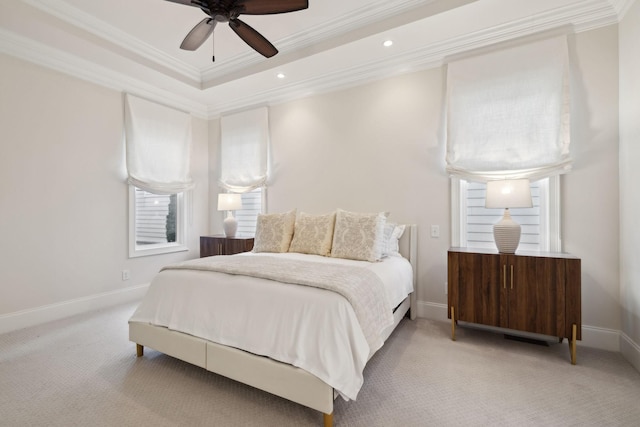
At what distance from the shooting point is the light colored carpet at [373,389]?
167 cm

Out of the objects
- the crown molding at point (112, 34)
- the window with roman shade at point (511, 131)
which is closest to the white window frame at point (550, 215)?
the window with roman shade at point (511, 131)

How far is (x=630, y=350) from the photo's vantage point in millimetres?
2268

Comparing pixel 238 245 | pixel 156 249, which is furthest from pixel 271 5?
pixel 156 249

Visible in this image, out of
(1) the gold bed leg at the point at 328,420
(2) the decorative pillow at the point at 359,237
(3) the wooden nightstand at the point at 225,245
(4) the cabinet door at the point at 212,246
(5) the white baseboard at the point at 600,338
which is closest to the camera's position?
(1) the gold bed leg at the point at 328,420

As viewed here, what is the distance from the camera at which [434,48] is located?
3.12m

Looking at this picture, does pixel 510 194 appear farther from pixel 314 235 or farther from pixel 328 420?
pixel 328 420

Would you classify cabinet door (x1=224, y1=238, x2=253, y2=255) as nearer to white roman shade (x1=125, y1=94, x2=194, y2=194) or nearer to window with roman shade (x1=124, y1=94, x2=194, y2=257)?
window with roman shade (x1=124, y1=94, x2=194, y2=257)

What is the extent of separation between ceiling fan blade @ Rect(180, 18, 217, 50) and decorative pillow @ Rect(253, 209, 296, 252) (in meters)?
1.92

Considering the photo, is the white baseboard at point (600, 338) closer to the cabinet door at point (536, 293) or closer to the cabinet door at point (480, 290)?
the cabinet door at point (536, 293)

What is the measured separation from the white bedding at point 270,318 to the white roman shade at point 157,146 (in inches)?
89.5

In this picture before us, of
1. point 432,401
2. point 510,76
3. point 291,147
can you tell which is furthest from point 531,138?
point 291,147

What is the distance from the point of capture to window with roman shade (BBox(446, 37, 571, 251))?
8.68ft

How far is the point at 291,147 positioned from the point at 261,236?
1.46 metres

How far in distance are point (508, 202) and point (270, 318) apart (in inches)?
87.9
